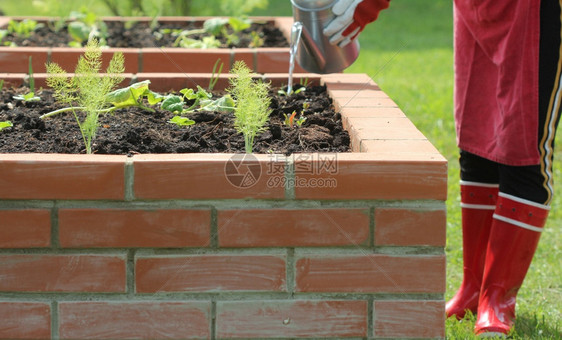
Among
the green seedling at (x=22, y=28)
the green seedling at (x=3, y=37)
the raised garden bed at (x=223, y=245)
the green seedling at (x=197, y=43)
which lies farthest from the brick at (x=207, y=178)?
the green seedling at (x=22, y=28)

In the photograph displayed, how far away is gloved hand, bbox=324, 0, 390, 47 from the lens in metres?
2.46

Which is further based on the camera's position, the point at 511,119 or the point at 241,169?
the point at 511,119

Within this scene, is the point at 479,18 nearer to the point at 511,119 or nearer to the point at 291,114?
the point at 511,119

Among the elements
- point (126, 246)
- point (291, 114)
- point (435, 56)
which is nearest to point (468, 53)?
point (291, 114)

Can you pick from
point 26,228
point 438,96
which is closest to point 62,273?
point 26,228

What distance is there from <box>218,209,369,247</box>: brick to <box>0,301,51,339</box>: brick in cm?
45

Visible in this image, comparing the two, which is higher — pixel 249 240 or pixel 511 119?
pixel 511 119

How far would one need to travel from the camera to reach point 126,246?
69.1 inches

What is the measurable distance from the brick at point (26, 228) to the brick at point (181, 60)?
6.49ft

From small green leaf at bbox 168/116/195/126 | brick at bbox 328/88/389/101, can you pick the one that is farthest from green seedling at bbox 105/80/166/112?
brick at bbox 328/88/389/101

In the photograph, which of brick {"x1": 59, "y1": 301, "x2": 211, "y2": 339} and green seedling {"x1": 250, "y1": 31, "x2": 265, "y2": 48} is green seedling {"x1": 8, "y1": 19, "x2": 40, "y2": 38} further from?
brick {"x1": 59, "y1": 301, "x2": 211, "y2": 339}

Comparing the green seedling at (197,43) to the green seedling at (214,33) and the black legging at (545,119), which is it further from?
the black legging at (545,119)

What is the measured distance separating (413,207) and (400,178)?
8 centimetres

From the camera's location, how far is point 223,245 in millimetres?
1757
